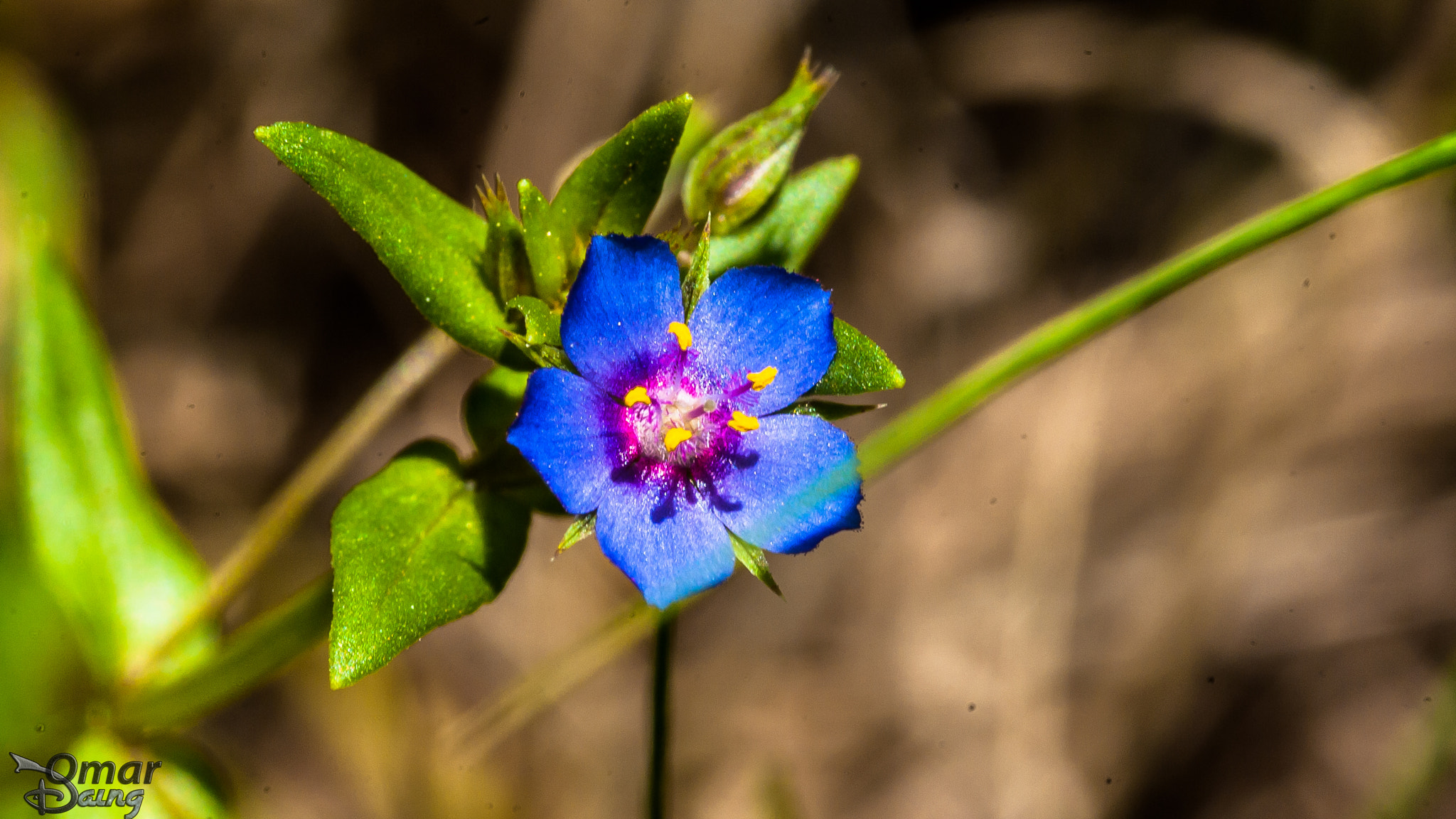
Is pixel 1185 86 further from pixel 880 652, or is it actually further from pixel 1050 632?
pixel 880 652

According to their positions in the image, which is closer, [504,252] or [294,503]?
[504,252]

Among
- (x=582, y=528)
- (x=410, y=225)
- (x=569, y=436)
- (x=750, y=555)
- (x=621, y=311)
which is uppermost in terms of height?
(x=410, y=225)

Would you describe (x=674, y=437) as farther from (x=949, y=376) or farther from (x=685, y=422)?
(x=949, y=376)

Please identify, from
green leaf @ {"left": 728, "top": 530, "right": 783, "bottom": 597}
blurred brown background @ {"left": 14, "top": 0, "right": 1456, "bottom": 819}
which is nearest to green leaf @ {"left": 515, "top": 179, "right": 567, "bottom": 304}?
green leaf @ {"left": 728, "top": 530, "right": 783, "bottom": 597}

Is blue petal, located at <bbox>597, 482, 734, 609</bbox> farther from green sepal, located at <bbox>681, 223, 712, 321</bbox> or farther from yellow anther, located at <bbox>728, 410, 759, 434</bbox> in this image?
green sepal, located at <bbox>681, 223, 712, 321</bbox>

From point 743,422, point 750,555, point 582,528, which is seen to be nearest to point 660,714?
point 750,555

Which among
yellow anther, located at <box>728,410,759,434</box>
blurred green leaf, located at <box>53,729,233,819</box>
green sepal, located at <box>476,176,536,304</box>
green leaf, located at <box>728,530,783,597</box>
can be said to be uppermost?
green sepal, located at <box>476,176,536,304</box>

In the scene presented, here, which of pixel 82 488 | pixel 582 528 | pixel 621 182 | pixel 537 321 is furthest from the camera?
pixel 82 488
